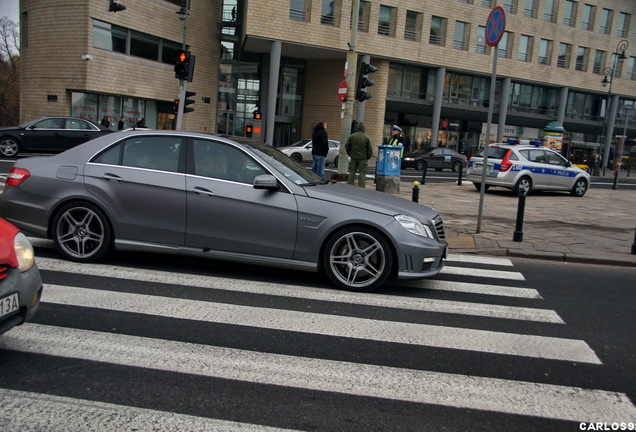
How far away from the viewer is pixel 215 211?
5.75 m

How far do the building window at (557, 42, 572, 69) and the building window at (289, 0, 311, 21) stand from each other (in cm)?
2513

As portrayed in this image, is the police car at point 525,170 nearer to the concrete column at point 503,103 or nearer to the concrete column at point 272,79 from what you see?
the concrete column at point 272,79

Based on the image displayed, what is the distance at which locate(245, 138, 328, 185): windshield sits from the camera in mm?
6016

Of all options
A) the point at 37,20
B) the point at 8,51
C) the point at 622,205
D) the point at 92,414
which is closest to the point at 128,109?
the point at 37,20

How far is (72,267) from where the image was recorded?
19.4ft

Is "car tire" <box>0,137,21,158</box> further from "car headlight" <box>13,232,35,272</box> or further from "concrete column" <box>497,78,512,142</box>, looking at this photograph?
"concrete column" <box>497,78,512,142</box>

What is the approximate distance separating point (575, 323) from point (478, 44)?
42187mm

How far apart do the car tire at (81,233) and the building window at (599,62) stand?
53153 millimetres

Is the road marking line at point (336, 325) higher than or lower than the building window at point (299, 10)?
lower

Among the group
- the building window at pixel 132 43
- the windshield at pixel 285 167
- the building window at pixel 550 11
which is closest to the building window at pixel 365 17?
the building window at pixel 132 43

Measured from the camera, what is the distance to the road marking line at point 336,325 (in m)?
4.30

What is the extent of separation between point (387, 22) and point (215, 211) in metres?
36.8

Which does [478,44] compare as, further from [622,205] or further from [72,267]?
[72,267]

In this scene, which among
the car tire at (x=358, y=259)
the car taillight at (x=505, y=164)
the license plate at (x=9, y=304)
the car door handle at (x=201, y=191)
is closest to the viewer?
the license plate at (x=9, y=304)
